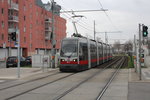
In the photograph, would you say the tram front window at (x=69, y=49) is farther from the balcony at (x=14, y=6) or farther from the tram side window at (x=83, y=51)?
the balcony at (x=14, y=6)

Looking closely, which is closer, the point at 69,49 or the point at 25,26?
the point at 69,49

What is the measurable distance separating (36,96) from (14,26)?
2179 inches

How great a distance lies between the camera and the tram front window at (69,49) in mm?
23745

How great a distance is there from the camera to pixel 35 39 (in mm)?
75438

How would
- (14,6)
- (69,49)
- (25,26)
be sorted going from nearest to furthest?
(69,49)
(14,6)
(25,26)

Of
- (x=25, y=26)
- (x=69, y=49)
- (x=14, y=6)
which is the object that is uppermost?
(x=14, y=6)

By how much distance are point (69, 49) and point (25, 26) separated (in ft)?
156

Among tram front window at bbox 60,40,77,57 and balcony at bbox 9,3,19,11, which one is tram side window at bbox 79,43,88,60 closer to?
tram front window at bbox 60,40,77,57

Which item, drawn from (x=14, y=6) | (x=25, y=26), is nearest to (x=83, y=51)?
(x=14, y=6)

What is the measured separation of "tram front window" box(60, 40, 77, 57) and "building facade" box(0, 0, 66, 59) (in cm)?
2496

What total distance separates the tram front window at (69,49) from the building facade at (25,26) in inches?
983

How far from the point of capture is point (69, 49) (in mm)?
23953

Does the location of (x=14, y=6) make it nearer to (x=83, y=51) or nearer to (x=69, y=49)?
(x=83, y=51)

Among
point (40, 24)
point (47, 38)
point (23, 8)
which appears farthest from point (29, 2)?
point (47, 38)
